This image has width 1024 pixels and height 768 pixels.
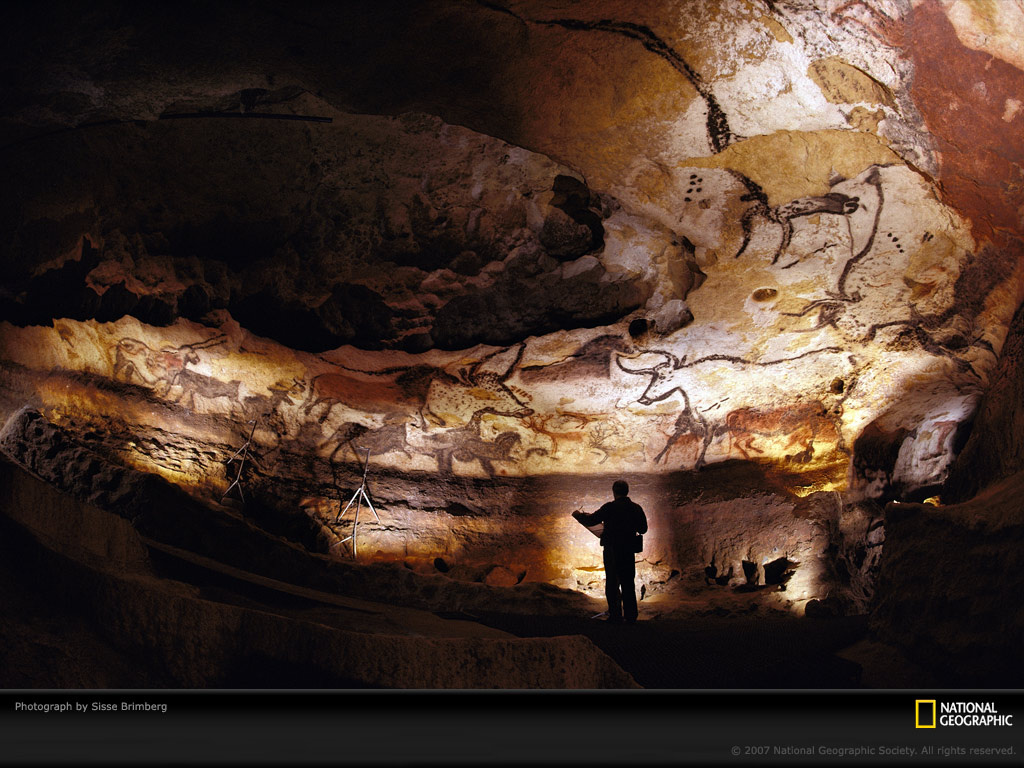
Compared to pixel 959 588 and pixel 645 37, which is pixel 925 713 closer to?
pixel 959 588

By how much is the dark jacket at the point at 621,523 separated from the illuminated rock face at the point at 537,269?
1.34 metres

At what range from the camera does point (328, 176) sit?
389 cm

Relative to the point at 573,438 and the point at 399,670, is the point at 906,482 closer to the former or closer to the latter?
the point at 573,438

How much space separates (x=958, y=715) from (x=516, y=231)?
318 cm

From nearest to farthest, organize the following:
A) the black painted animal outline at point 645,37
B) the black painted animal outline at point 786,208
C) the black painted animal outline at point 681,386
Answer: the black painted animal outline at point 645,37, the black painted animal outline at point 786,208, the black painted animal outline at point 681,386

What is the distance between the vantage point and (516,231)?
3.99 m

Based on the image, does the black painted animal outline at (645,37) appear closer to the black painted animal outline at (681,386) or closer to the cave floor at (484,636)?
the black painted animal outline at (681,386)

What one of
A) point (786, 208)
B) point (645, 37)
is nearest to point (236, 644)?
point (645, 37)

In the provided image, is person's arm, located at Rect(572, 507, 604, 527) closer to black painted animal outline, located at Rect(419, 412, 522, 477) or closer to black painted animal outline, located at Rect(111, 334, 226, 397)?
black painted animal outline, located at Rect(419, 412, 522, 477)

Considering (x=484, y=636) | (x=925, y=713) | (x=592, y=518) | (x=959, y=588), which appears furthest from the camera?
(x=592, y=518)

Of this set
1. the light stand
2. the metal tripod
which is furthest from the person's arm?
the light stand

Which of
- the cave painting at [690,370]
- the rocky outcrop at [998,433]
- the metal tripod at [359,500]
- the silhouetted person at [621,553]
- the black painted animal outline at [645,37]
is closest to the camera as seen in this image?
the black painted animal outline at [645,37]

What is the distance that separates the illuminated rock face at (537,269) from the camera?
104 inches

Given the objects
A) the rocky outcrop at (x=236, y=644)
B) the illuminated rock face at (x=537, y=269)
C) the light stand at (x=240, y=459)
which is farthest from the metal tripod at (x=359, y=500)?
the rocky outcrop at (x=236, y=644)
